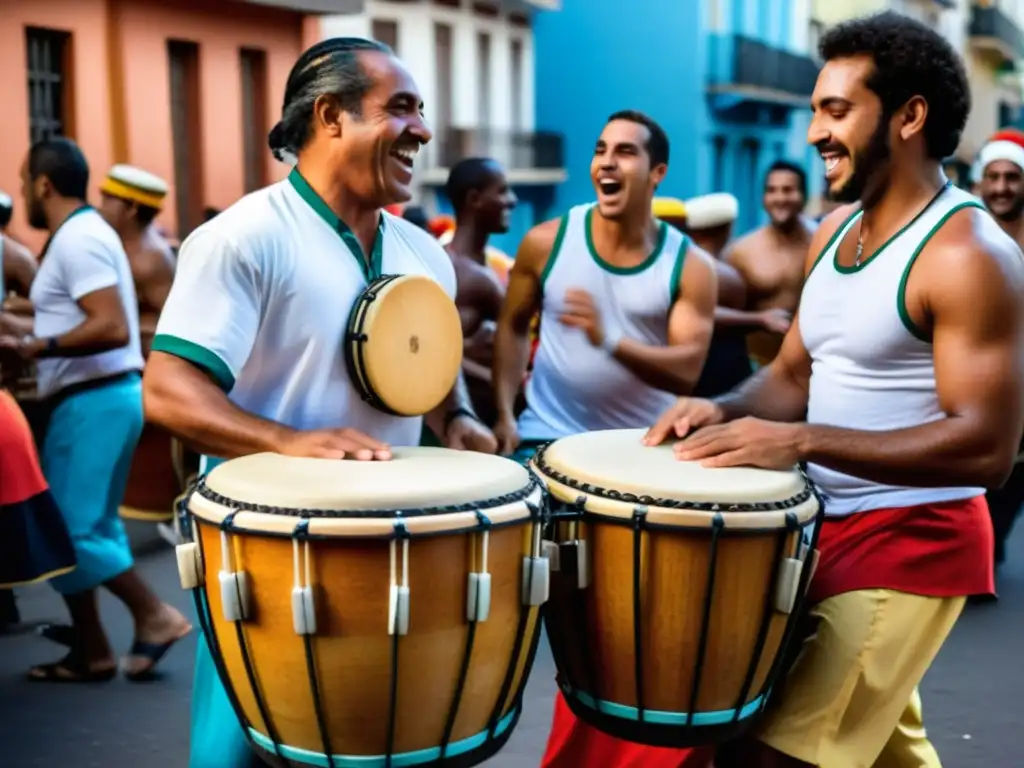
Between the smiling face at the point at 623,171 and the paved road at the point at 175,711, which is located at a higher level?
the smiling face at the point at 623,171

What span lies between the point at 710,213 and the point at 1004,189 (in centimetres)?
202

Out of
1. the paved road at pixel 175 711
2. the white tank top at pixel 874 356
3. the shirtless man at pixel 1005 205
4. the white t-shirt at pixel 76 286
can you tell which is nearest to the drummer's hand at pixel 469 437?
the white tank top at pixel 874 356

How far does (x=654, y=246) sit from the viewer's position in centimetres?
497

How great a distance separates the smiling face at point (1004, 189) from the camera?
682 centimetres

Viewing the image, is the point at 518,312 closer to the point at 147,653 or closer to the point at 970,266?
the point at 147,653

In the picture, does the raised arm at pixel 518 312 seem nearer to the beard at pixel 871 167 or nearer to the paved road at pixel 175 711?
the paved road at pixel 175 711

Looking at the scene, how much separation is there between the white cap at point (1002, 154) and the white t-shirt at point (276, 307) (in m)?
4.62

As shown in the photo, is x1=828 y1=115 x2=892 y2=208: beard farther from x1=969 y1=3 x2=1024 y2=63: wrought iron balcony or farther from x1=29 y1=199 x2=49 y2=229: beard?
x1=969 y1=3 x2=1024 y2=63: wrought iron balcony

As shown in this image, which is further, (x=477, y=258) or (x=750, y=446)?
(x=477, y=258)

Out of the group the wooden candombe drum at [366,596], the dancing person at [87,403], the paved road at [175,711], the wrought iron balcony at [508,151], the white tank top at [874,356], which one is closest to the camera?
the wooden candombe drum at [366,596]

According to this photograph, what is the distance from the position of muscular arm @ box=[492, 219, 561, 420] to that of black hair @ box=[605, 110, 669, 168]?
0.41 meters

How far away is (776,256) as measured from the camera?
7.80m

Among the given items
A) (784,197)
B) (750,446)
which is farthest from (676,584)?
(784,197)

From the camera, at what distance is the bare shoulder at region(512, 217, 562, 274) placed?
16.4ft
